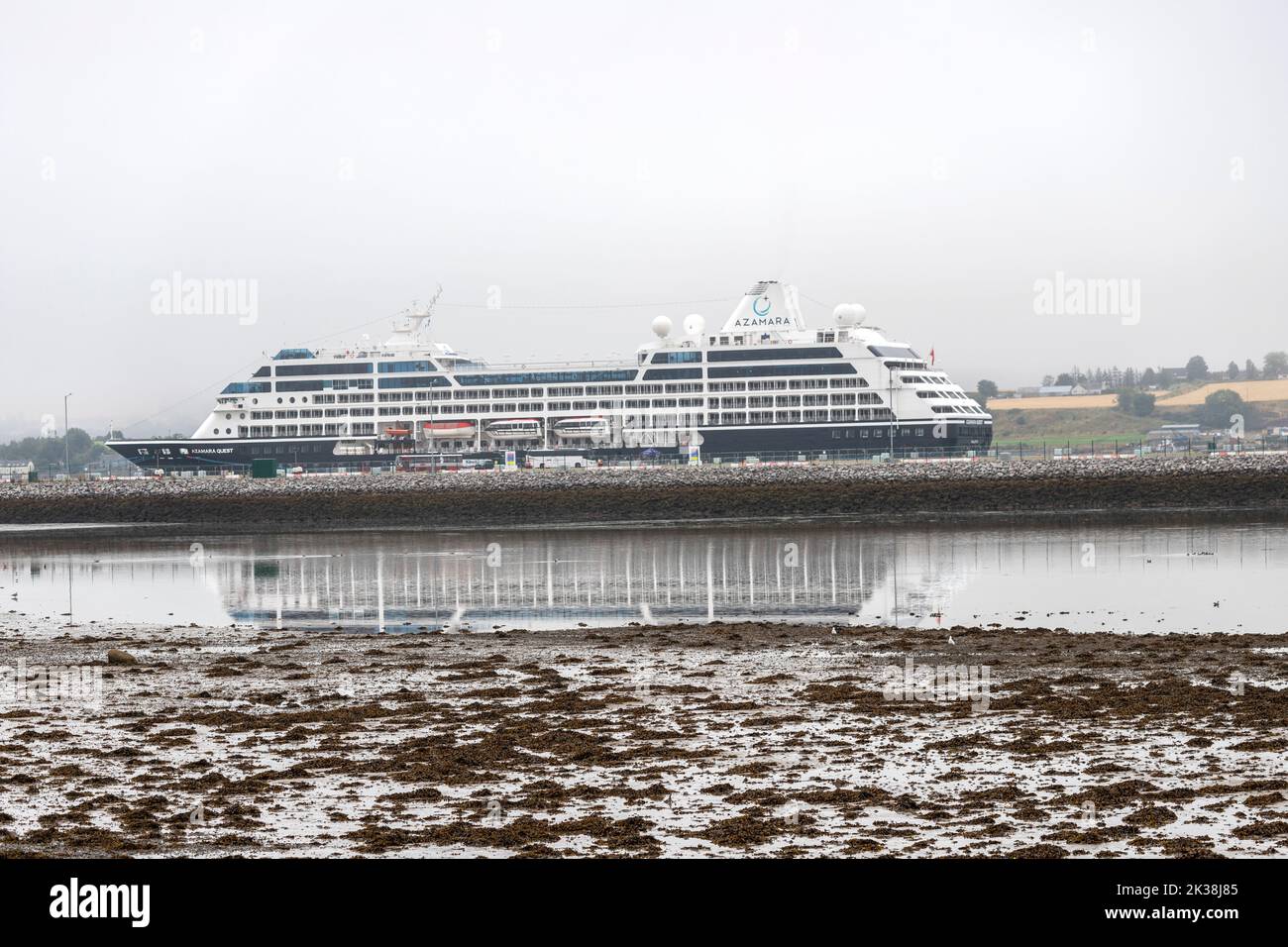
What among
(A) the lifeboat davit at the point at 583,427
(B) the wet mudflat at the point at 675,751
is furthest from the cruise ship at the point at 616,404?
(B) the wet mudflat at the point at 675,751

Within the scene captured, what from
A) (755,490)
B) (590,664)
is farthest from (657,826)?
(755,490)

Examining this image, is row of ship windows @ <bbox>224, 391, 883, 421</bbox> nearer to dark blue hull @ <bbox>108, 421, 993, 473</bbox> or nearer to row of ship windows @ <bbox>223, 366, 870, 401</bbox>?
row of ship windows @ <bbox>223, 366, 870, 401</bbox>

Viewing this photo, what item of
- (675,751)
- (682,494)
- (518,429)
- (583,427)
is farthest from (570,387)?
(675,751)

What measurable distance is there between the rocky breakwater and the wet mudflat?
43.0 metres

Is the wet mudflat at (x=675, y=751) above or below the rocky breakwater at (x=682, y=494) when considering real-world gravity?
below

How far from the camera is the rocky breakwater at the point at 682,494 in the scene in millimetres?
64938

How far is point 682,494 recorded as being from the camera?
69750 millimetres

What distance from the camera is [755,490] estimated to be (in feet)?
226

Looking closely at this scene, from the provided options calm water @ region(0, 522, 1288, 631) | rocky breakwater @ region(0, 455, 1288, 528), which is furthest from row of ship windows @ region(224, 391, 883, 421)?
calm water @ region(0, 522, 1288, 631)

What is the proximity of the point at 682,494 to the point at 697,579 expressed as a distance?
34198 mm

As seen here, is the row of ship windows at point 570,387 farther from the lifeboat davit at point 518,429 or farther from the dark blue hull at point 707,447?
the dark blue hull at point 707,447

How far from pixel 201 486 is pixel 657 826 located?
78704mm

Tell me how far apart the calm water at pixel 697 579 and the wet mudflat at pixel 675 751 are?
4.64 meters

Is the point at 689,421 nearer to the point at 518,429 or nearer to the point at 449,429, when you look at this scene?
the point at 518,429
